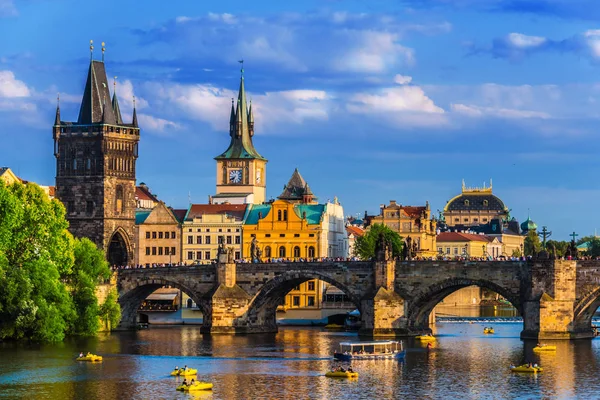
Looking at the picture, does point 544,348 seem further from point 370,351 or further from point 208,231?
point 208,231

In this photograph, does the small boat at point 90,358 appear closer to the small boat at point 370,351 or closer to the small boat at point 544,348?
the small boat at point 370,351

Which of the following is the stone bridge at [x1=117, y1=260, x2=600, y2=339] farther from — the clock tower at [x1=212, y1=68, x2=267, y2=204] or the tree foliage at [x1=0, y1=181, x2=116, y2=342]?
the clock tower at [x1=212, y1=68, x2=267, y2=204]

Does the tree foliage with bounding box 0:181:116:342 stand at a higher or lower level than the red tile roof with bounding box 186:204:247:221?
lower


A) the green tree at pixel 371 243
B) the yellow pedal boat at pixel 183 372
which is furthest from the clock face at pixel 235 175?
the yellow pedal boat at pixel 183 372

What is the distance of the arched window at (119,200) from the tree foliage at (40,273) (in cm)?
3322

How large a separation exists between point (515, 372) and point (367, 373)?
998 cm

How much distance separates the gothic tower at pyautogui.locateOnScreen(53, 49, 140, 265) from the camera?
17150cm

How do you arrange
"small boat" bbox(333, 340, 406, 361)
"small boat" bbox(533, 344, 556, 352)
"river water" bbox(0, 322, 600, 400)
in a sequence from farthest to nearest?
"small boat" bbox(533, 344, 556, 352) → "small boat" bbox(333, 340, 406, 361) → "river water" bbox(0, 322, 600, 400)

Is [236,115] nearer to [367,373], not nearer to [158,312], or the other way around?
[158,312]

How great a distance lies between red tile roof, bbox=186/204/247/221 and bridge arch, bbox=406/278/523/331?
5018 centimetres

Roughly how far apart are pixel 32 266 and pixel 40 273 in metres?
1.28

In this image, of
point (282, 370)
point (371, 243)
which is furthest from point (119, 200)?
point (282, 370)

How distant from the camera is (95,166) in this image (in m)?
172

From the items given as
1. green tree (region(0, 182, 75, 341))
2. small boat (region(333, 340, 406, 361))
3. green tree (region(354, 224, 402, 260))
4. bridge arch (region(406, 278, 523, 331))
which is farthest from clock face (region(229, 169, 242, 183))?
small boat (region(333, 340, 406, 361))
